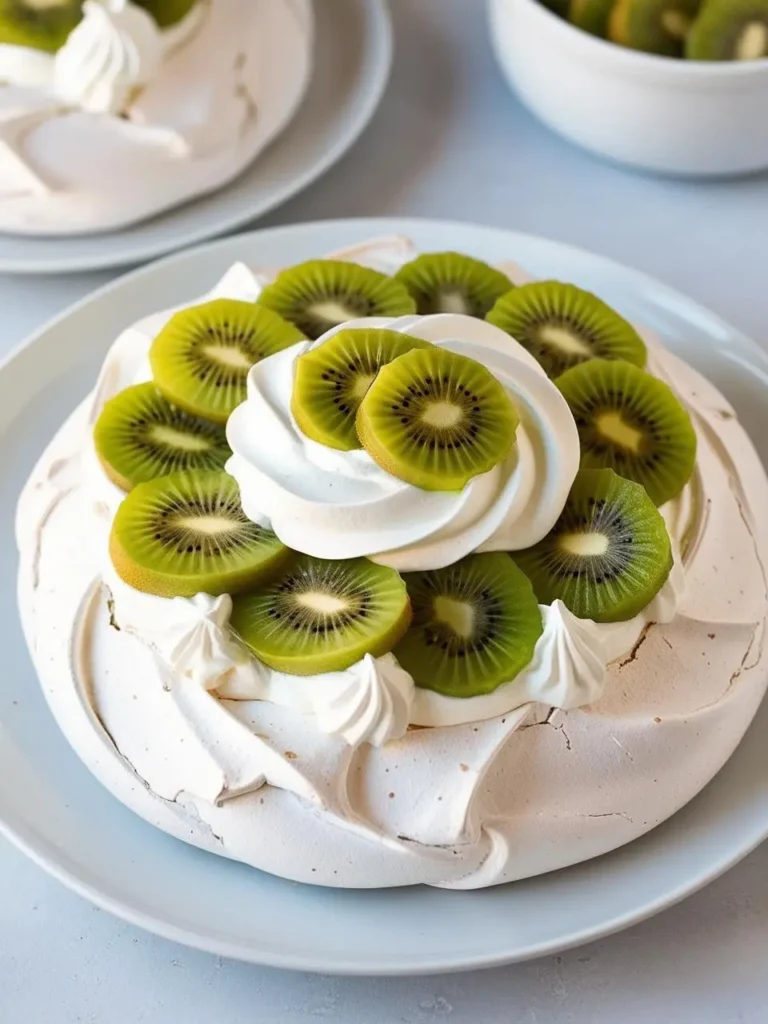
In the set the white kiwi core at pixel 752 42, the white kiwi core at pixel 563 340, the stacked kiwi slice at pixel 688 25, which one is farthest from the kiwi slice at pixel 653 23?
the white kiwi core at pixel 563 340

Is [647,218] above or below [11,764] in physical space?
above

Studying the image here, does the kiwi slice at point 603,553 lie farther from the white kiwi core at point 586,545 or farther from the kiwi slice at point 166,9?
the kiwi slice at point 166,9

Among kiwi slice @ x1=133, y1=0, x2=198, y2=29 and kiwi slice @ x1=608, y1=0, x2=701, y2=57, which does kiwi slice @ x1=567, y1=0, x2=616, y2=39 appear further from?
kiwi slice @ x1=133, y1=0, x2=198, y2=29

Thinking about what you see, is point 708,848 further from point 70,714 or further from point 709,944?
point 70,714

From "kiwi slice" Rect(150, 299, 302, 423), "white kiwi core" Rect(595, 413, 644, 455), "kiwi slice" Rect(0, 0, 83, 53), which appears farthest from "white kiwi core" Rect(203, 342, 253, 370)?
"kiwi slice" Rect(0, 0, 83, 53)

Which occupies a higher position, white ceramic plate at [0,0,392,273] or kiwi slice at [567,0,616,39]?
kiwi slice at [567,0,616,39]

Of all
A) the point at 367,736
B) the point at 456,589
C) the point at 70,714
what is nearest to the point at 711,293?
the point at 456,589
